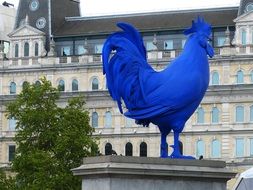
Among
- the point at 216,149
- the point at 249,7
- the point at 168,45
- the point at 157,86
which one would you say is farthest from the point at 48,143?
the point at 157,86

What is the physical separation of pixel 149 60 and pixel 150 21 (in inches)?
247

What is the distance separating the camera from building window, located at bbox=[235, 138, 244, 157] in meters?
102

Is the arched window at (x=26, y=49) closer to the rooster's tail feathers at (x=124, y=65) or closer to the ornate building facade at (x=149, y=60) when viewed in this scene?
the ornate building facade at (x=149, y=60)

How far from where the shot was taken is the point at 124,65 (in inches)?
1512

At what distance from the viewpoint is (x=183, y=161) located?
37000 millimetres

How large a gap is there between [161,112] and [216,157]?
65.1 m

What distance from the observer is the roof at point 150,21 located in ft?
348

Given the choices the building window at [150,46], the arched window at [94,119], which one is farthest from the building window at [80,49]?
the building window at [150,46]

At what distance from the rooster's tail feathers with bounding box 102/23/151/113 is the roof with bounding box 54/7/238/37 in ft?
217

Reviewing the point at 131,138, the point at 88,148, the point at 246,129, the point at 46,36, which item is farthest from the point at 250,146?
the point at 88,148

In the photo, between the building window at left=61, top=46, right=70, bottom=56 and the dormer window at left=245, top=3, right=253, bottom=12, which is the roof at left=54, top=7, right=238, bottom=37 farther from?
the dormer window at left=245, top=3, right=253, bottom=12

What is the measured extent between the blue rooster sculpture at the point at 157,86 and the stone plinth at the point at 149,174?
1.26 m

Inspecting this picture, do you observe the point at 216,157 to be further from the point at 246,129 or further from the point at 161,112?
the point at 161,112

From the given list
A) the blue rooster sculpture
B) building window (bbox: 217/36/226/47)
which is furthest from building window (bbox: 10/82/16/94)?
the blue rooster sculpture
